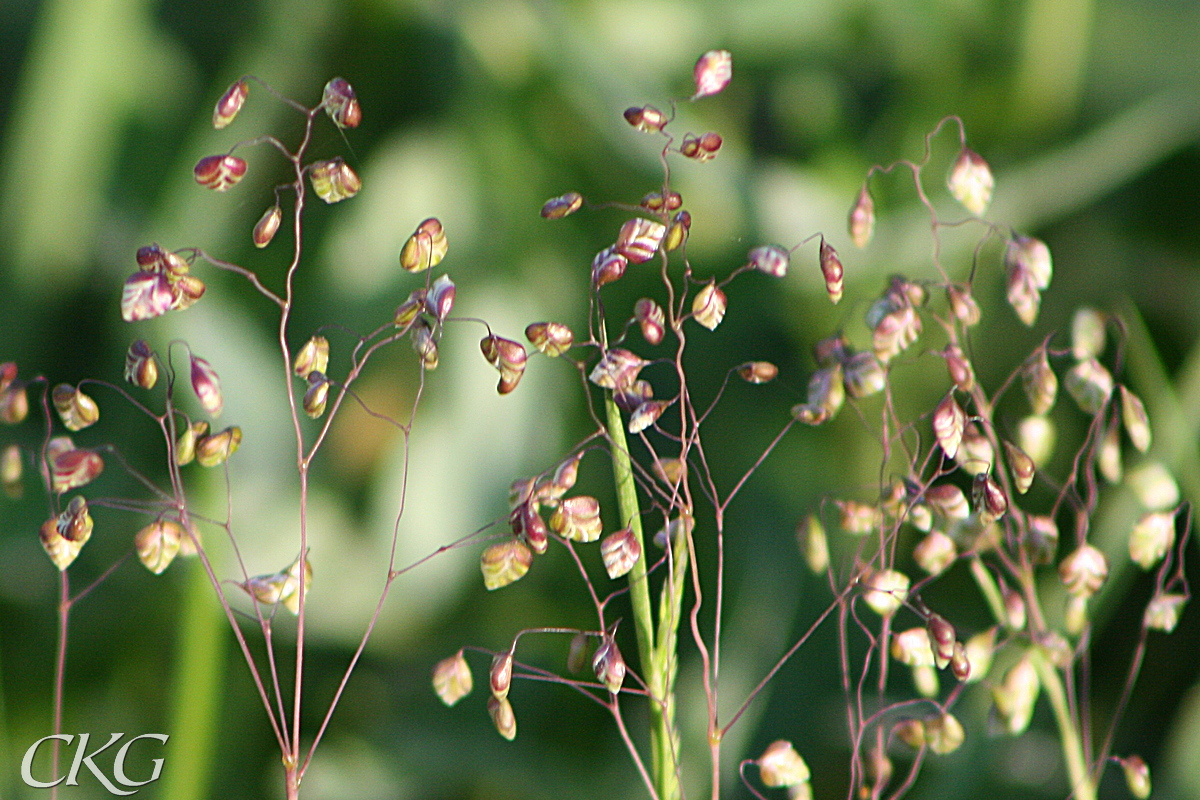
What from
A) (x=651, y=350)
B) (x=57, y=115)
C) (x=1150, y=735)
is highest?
(x=57, y=115)

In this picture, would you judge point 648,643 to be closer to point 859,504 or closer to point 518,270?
point 859,504

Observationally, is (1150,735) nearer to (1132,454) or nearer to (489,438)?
(1132,454)

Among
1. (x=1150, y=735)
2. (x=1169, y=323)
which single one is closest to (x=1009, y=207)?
(x=1169, y=323)

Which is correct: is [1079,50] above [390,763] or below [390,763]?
above

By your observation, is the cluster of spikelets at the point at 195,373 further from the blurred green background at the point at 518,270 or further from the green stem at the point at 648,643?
the blurred green background at the point at 518,270

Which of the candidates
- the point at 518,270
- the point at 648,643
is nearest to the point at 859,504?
the point at 648,643

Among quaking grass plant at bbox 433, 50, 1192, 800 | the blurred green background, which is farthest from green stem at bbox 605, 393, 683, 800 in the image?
the blurred green background

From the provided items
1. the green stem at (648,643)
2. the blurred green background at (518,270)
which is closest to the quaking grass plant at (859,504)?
the green stem at (648,643)
